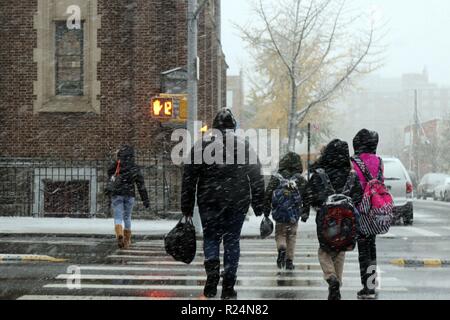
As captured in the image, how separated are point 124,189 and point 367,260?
217 inches

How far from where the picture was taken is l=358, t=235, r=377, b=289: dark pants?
816cm

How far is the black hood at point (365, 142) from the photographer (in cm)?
834

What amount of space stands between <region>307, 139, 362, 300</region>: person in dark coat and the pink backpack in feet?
0.41

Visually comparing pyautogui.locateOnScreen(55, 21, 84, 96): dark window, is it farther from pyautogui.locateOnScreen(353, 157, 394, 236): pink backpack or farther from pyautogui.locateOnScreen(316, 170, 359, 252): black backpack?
pyautogui.locateOnScreen(316, 170, 359, 252): black backpack

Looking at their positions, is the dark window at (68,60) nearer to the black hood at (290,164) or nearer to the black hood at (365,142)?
the black hood at (290,164)

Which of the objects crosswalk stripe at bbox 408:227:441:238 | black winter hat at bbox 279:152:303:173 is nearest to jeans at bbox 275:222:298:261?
black winter hat at bbox 279:152:303:173

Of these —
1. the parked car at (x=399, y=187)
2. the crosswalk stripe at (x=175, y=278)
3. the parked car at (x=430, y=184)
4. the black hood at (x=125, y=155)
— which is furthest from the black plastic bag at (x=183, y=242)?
the parked car at (x=430, y=184)

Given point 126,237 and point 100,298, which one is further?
point 126,237

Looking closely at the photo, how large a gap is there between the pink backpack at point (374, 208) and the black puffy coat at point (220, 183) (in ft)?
5.50

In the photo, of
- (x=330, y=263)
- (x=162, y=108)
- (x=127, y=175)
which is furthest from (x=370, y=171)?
(x=162, y=108)

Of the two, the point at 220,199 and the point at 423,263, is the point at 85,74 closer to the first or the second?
the point at 423,263

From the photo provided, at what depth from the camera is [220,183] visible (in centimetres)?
714

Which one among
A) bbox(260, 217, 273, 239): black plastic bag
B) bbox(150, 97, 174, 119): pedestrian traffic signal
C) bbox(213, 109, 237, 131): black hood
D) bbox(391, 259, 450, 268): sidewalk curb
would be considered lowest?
bbox(391, 259, 450, 268): sidewalk curb

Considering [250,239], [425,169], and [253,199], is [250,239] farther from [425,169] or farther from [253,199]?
[425,169]
